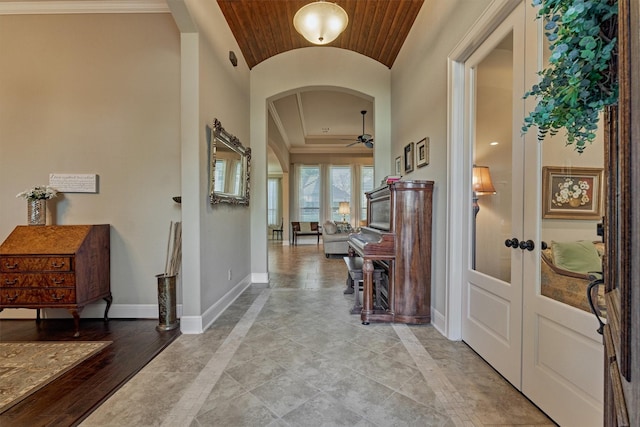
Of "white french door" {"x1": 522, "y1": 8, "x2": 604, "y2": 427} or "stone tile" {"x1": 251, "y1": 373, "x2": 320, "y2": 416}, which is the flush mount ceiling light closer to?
"white french door" {"x1": 522, "y1": 8, "x2": 604, "y2": 427}

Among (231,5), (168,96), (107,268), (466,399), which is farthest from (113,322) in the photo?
(231,5)

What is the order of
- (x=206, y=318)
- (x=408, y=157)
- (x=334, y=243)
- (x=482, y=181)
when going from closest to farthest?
(x=482, y=181) → (x=206, y=318) → (x=408, y=157) → (x=334, y=243)

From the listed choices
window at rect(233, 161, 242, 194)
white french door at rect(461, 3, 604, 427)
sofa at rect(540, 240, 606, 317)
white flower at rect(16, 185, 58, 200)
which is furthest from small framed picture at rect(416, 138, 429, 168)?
white flower at rect(16, 185, 58, 200)

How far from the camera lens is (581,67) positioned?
692 millimetres

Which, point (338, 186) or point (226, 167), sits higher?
point (338, 186)

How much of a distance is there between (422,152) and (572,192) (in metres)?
1.75

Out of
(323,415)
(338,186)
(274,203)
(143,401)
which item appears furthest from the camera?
(274,203)

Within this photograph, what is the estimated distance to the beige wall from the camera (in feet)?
9.92

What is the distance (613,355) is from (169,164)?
339 cm

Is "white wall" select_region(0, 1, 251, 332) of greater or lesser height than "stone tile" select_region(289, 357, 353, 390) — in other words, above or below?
above

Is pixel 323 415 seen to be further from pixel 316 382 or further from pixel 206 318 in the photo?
pixel 206 318

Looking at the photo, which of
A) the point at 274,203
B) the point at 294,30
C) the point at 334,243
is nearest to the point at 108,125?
the point at 294,30

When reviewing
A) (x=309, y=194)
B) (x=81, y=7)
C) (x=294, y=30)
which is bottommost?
(x=309, y=194)

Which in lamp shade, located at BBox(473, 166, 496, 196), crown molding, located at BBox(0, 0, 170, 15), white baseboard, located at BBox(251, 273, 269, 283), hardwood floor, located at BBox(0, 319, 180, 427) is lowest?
hardwood floor, located at BBox(0, 319, 180, 427)
